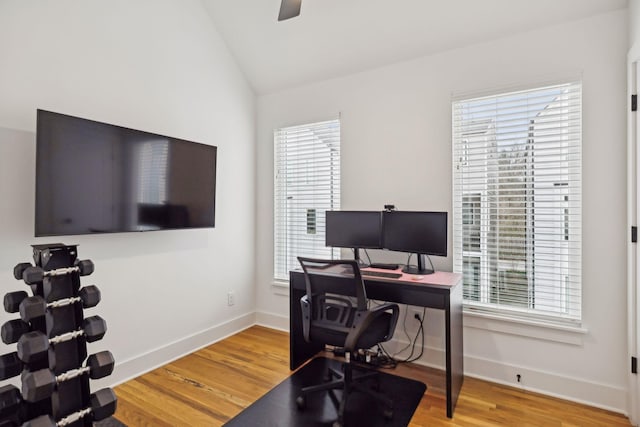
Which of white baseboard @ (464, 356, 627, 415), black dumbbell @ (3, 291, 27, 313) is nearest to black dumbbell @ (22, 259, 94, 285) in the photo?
black dumbbell @ (3, 291, 27, 313)

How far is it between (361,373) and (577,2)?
2.98 m

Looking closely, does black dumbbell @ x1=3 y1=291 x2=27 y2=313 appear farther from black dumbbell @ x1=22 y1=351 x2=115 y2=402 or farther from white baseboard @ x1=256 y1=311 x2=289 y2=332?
white baseboard @ x1=256 y1=311 x2=289 y2=332

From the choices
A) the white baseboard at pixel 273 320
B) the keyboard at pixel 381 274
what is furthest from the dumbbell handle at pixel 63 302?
→ the white baseboard at pixel 273 320

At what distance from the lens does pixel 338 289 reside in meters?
2.18

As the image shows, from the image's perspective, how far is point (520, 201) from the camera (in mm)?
2504

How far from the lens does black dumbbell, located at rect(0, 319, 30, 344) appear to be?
151cm

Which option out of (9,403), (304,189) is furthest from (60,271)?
(304,189)

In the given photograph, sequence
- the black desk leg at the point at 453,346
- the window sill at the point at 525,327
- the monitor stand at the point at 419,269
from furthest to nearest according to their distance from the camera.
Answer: the monitor stand at the point at 419,269 → the window sill at the point at 525,327 → the black desk leg at the point at 453,346

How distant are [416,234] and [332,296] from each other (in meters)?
0.88

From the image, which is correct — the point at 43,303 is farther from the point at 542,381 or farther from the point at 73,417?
the point at 542,381

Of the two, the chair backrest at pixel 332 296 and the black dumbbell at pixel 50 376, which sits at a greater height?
the chair backrest at pixel 332 296

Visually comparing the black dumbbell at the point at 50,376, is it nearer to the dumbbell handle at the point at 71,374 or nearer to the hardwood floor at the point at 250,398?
the dumbbell handle at the point at 71,374

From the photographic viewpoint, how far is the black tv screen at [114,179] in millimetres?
1953

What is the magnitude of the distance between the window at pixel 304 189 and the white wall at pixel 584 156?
15cm
